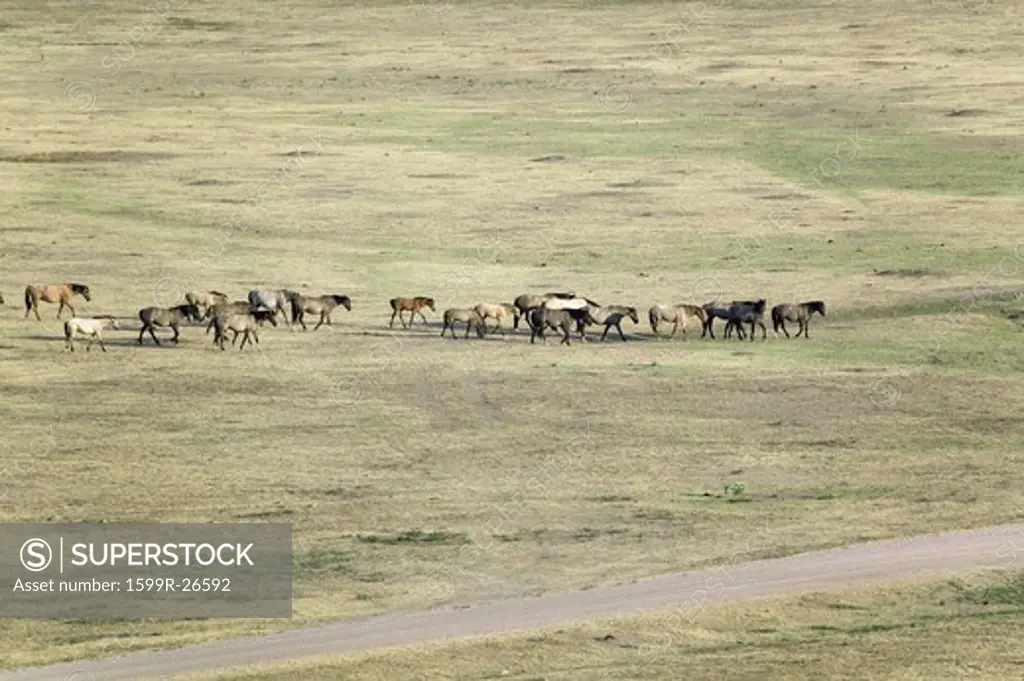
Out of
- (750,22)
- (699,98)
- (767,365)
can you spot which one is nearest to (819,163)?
(699,98)

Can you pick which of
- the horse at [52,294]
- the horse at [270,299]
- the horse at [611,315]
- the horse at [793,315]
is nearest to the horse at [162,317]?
the horse at [270,299]

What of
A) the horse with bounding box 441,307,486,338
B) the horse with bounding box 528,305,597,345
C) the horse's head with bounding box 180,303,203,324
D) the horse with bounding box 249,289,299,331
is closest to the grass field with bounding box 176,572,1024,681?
the horse with bounding box 528,305,597,345

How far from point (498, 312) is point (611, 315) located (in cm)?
254

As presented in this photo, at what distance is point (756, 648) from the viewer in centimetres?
3036

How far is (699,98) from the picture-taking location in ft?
324

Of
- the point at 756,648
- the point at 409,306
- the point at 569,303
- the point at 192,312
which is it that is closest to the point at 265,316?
the point at 192,312

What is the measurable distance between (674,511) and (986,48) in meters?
76.5

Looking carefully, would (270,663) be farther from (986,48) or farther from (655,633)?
(986,48)

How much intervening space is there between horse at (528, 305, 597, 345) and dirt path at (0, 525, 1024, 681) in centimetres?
1710

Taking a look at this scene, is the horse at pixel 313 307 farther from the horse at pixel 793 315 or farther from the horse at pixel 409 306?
the horse at pixel 793 315

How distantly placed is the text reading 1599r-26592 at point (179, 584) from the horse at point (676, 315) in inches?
822

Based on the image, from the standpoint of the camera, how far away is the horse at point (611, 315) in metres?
53.1

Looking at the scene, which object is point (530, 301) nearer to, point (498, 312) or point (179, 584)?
point (498, 312)

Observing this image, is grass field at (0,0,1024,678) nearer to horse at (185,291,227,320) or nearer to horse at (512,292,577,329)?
horse at (185,291,227,320)
